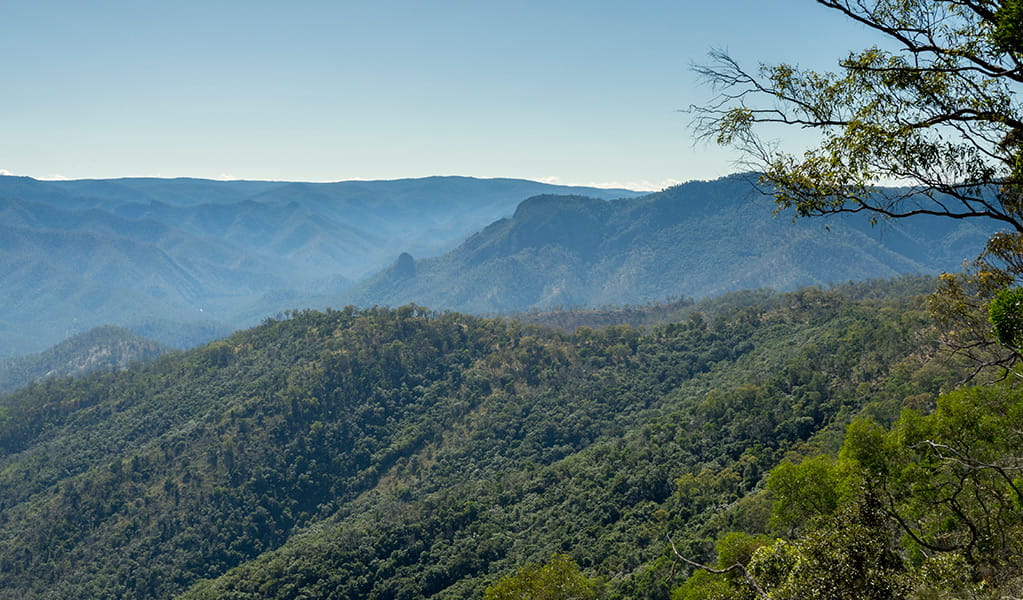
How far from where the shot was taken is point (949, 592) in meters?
9.95

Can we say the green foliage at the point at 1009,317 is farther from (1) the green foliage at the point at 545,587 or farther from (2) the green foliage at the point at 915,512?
(1) the green foliage at the point at 545,587

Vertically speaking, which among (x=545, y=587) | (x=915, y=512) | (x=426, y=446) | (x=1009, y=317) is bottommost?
A: (x=426, y=446)

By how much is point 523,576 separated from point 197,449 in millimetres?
85521

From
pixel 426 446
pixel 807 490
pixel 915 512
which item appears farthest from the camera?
pixel 426 446

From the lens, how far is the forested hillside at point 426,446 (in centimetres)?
5528

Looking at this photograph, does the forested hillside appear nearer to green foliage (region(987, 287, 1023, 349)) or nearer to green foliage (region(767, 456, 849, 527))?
green foliage (region(767, 456, 849, 527))

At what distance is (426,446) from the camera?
101 meters

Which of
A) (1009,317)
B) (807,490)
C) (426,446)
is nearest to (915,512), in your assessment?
(807,490)

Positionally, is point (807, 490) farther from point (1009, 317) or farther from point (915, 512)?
point (1009, 317)

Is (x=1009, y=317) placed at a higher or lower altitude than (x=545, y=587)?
higher

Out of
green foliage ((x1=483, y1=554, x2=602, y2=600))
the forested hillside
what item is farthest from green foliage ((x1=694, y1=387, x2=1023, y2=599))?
the forested hillside

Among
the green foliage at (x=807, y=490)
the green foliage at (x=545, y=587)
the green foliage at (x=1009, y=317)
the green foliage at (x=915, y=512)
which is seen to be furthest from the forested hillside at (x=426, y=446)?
the green foliage at (x=1009, y=317)

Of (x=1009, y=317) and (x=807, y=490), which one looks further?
(x=807, y=490)

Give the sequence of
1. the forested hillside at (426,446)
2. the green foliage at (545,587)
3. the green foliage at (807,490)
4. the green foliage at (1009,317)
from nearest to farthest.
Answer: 1. the green foliage at (1009,317)
2. the green foliage at (807,490)
3. the green foliage at (545,587)
4. the forested hillside at (426,446)
